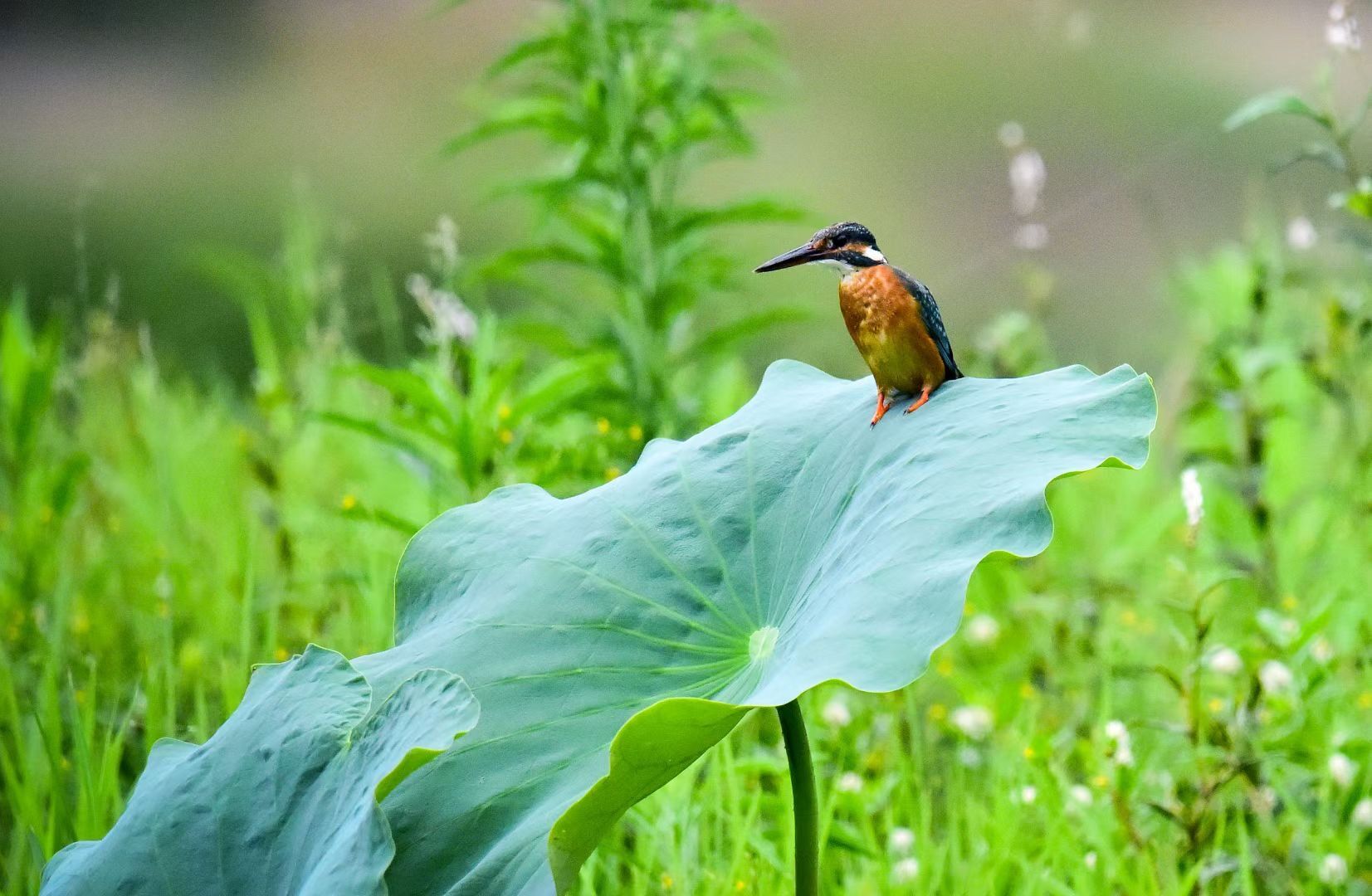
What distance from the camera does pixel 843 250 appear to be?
Answer: 1.16m

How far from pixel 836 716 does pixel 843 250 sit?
1135mm

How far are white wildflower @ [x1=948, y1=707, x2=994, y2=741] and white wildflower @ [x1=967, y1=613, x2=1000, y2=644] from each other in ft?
1.46

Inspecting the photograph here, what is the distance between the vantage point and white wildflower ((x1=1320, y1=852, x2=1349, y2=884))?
5.36 feet

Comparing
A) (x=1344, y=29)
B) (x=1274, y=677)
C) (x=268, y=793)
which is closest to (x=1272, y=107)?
(x=1344, y=29)

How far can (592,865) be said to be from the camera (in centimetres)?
167

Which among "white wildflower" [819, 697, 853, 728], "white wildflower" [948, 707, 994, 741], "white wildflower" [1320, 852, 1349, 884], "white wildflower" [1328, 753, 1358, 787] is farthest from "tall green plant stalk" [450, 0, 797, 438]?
"white wildflower" [1320, 852, 1349, 884]

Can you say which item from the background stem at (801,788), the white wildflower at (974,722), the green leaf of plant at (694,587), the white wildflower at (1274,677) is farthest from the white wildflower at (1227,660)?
the background stem at (801,788)

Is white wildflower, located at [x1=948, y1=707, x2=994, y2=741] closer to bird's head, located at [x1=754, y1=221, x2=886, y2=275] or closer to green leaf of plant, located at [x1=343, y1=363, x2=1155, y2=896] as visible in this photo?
green leaf of plant, located at [x1=343, y1=363, x2=1155, y2=896]

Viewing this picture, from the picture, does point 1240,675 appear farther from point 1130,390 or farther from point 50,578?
point 50,578

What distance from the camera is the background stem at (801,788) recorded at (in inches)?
43.3

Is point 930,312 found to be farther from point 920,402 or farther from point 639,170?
point 639,170

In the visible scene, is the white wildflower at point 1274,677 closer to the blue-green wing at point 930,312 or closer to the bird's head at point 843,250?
the blue-green wing at point 930,312

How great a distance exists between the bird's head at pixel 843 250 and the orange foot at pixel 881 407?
144 millimetres

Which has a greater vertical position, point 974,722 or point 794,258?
point 794,258
